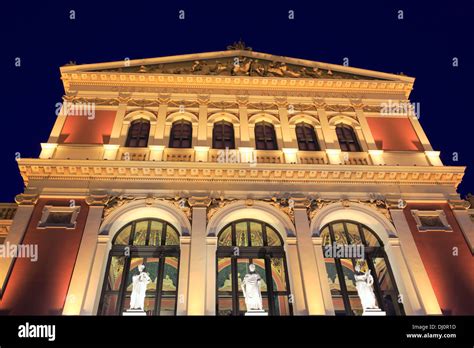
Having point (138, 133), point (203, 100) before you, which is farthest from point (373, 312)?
point (203, 100)

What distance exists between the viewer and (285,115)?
733 inches

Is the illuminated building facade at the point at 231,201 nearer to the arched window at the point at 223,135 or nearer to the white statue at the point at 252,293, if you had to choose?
the arched window at the point at 223,135

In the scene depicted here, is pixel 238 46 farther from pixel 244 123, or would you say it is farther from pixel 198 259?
pixel 198 259

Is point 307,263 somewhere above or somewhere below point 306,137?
below

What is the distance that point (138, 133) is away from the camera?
700 inches

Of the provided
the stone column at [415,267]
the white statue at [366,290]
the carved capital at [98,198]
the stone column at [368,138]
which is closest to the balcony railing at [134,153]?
the carved capital at [98,198]

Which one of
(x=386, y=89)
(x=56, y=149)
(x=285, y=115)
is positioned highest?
(x=386, y=89)

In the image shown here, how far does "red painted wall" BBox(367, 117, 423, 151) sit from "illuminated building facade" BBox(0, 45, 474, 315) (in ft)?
0.22

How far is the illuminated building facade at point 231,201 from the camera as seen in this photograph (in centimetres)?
1315

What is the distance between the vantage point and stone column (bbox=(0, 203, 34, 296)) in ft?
42.2

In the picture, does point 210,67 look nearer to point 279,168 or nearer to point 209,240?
point 279,168

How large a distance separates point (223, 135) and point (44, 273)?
7733 millimetres
